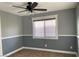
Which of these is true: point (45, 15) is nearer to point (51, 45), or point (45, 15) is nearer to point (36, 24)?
point (36, 24)

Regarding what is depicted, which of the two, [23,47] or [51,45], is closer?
[51,45]

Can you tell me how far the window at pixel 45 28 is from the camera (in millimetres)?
4039

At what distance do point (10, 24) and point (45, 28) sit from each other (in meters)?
1.66

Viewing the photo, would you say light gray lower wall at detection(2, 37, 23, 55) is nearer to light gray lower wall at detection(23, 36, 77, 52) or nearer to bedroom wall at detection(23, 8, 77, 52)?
light gray lower wall at detection(23, 36, 77, 52)

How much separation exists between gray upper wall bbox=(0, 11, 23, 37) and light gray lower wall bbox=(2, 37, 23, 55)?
25 centimetres

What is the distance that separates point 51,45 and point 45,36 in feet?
1.72

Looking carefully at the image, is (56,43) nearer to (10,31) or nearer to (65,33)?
(65,33)

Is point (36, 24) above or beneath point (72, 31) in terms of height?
above

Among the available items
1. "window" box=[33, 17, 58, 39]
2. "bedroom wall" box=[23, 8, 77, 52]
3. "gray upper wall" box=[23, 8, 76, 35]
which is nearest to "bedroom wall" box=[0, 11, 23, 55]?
"window" box=[33, 17, 58, 39]

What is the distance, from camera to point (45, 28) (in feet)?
14.1

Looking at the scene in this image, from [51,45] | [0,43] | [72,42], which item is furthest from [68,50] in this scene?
[0,43]

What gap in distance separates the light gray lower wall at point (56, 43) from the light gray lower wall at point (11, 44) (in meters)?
0.37

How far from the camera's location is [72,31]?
12.0 feet

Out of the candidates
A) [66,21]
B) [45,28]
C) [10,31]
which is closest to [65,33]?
[66,21]
